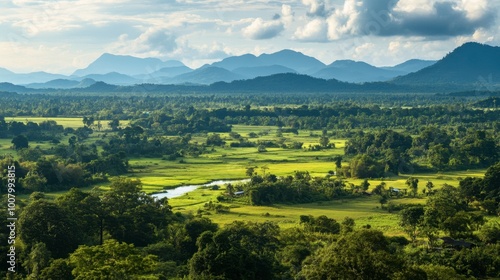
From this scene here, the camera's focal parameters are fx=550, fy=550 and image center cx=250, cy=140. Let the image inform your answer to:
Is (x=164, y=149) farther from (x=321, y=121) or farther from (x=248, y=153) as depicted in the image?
(x=321, y=121)

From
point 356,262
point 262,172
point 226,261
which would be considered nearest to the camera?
point 356,262

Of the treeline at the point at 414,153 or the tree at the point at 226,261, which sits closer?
the tree at the point at 226,261

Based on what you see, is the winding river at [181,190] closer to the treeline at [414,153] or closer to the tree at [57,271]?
the treeline at [414,153]

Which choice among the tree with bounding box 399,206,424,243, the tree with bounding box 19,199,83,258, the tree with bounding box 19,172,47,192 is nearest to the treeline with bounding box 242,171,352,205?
the tree with bounding box 399,206,424,243

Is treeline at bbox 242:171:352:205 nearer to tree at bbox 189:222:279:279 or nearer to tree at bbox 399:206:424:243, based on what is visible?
tree at bbox 399:206:424:243

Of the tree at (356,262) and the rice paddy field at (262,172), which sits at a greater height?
the tree at (356,262)

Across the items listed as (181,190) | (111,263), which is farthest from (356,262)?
(181,190)

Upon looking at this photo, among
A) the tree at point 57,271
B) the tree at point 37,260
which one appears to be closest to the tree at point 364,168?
the tree at point 37,260

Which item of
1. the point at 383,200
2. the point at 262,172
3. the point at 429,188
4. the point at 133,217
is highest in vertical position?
the point at 133,217

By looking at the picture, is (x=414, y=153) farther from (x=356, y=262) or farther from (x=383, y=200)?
(x=356, y=262)
